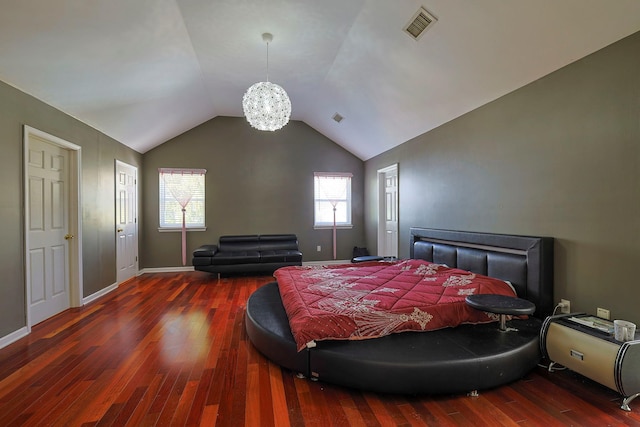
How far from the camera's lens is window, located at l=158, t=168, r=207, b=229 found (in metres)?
6.16

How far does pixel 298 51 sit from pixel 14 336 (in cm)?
436

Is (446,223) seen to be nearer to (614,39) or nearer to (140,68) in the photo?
(614,39)

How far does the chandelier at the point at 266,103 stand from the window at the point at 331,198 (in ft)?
10.8

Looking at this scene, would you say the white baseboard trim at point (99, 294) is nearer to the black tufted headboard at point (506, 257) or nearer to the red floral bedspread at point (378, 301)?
the red floral bedspread at point (378, 301)

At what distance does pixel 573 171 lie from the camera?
2498mm

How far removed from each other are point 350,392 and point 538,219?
→ 7.76ft

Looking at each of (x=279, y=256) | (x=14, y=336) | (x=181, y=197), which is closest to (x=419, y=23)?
(x=279, y=256)

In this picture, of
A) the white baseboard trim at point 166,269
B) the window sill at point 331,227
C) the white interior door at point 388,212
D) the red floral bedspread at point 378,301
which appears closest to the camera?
the red floral bedspread at point 378,301

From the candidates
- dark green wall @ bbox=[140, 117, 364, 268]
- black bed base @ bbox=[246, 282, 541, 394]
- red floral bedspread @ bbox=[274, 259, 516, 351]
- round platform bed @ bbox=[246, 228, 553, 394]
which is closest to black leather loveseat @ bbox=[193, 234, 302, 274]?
dark green wall @ bbox=[140, 117, 364, 268]

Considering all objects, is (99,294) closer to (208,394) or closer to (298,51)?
(208,394)

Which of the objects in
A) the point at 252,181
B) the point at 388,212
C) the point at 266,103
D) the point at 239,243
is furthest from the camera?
the point at 252,181

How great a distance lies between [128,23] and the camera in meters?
2.84

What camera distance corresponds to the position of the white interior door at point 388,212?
562cm

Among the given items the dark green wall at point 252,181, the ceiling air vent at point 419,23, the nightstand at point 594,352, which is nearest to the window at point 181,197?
the dark green wall at point 252,181
